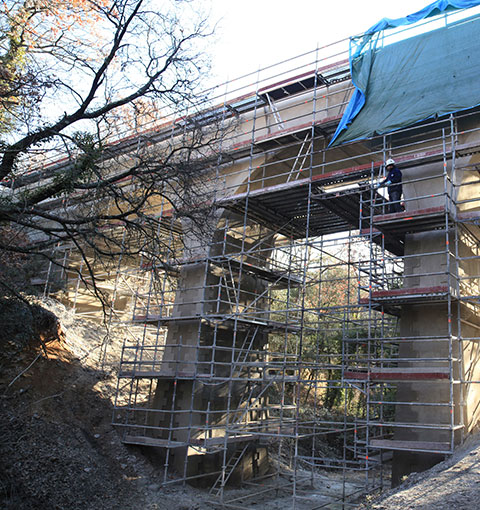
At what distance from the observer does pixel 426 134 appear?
1201 centimetres

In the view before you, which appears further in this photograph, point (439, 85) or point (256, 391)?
point (256, 391)

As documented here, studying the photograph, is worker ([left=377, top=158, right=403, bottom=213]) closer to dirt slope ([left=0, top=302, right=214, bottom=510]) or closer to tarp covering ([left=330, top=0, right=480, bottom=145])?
tarp covering ([left=330, top=0, right=480, bottom=145])

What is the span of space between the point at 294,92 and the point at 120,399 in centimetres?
1053

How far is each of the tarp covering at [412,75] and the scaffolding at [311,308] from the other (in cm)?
54

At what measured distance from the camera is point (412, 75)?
39.9ft

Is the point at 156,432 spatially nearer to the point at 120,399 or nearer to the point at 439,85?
the point at 120,399

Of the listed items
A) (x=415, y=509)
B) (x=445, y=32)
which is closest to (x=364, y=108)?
(x=445, y=32)

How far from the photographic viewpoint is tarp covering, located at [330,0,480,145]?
37.0 feet

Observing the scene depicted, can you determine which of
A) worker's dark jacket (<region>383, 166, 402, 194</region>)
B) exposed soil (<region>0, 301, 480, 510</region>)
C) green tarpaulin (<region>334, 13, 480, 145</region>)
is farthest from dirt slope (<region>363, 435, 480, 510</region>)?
green tarpaulin (<region>334, 13, 480, 145</region>)

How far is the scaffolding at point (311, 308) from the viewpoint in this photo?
33.3 feet

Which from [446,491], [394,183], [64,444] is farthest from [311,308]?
[64,444]

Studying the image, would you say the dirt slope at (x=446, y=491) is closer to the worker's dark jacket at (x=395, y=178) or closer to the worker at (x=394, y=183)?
the worker at (x=394, y=183)

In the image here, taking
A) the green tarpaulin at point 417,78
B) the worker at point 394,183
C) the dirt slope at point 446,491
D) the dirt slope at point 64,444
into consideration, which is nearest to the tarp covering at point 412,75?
the green tarpaulin at point 417,78

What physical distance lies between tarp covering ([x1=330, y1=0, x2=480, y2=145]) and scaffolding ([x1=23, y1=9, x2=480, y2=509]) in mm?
543
